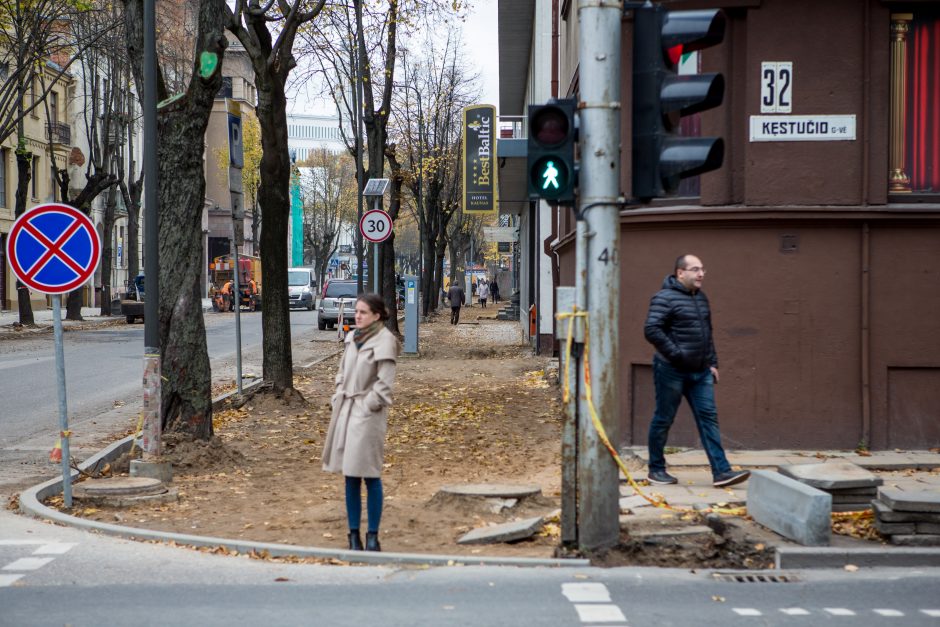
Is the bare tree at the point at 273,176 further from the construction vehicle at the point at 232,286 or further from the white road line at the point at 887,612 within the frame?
the construction vehicle at the point at 232,286

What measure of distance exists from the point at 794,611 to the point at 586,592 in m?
1.09

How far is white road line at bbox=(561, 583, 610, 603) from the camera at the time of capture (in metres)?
6.01

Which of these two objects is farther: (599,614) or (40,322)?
(40,322)

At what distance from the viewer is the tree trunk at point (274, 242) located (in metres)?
15.8

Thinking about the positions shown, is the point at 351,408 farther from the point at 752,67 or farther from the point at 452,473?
the point at 752,67

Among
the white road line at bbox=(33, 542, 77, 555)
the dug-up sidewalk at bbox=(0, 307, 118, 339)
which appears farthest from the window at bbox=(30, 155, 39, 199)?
the white road line at bbox=(33, 542, 77, 555)

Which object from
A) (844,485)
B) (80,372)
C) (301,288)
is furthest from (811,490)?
(301,288)

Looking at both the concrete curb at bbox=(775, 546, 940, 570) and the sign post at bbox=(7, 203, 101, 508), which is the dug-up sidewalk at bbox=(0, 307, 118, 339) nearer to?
the sign post at bbox=(7, 203, 101, 508)

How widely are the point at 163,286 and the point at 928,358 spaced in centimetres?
727

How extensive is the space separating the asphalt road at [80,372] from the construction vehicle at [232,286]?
1854cm

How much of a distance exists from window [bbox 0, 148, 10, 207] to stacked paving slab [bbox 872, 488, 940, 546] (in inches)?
1740

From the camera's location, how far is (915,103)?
35.4 ft

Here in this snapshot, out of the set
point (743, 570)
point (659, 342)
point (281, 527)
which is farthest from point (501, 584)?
point (659, 342)

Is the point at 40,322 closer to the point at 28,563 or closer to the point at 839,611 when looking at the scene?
the point at 28,563
